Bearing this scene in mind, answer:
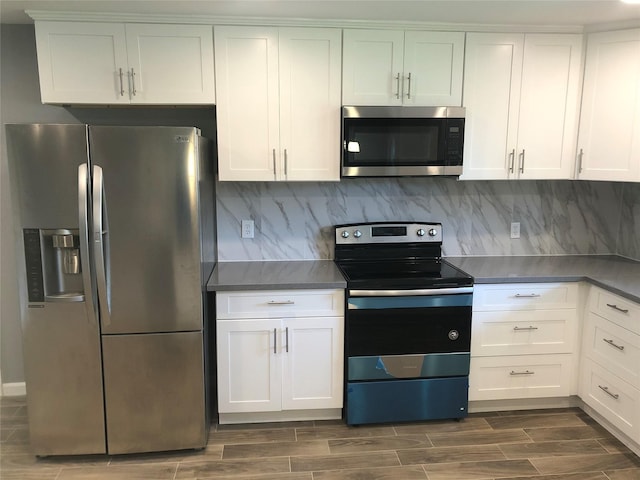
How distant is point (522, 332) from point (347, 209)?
129 cm

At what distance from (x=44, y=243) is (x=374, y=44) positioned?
200cm

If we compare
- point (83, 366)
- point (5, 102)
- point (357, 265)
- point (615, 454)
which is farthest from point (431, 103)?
point (5, 102)

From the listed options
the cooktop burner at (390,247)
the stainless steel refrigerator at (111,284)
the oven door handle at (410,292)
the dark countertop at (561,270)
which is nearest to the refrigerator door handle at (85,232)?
the stainless steel refrigerator at (111,284)

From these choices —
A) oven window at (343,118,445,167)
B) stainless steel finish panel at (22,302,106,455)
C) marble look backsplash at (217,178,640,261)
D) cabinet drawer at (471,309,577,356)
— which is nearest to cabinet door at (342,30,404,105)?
oven window at (343,118,445,167)

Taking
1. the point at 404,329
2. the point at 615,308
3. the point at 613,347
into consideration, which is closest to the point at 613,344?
the point at 613,347

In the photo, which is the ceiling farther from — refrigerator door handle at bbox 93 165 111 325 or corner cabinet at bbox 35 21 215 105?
refrigerator door handle at bbox 93 165 111 325

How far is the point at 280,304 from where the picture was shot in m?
2.58

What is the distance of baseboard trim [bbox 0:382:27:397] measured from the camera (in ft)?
10.0

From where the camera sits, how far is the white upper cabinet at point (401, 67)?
2650mm

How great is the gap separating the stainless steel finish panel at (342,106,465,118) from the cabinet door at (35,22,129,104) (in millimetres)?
1242

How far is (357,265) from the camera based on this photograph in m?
2.99

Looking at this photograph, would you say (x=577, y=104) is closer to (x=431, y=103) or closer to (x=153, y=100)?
(x=431, y=103)

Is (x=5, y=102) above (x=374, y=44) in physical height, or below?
below

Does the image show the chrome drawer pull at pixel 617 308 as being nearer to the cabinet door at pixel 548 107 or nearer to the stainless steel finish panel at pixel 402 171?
the cabinet door at pixel 548 107
